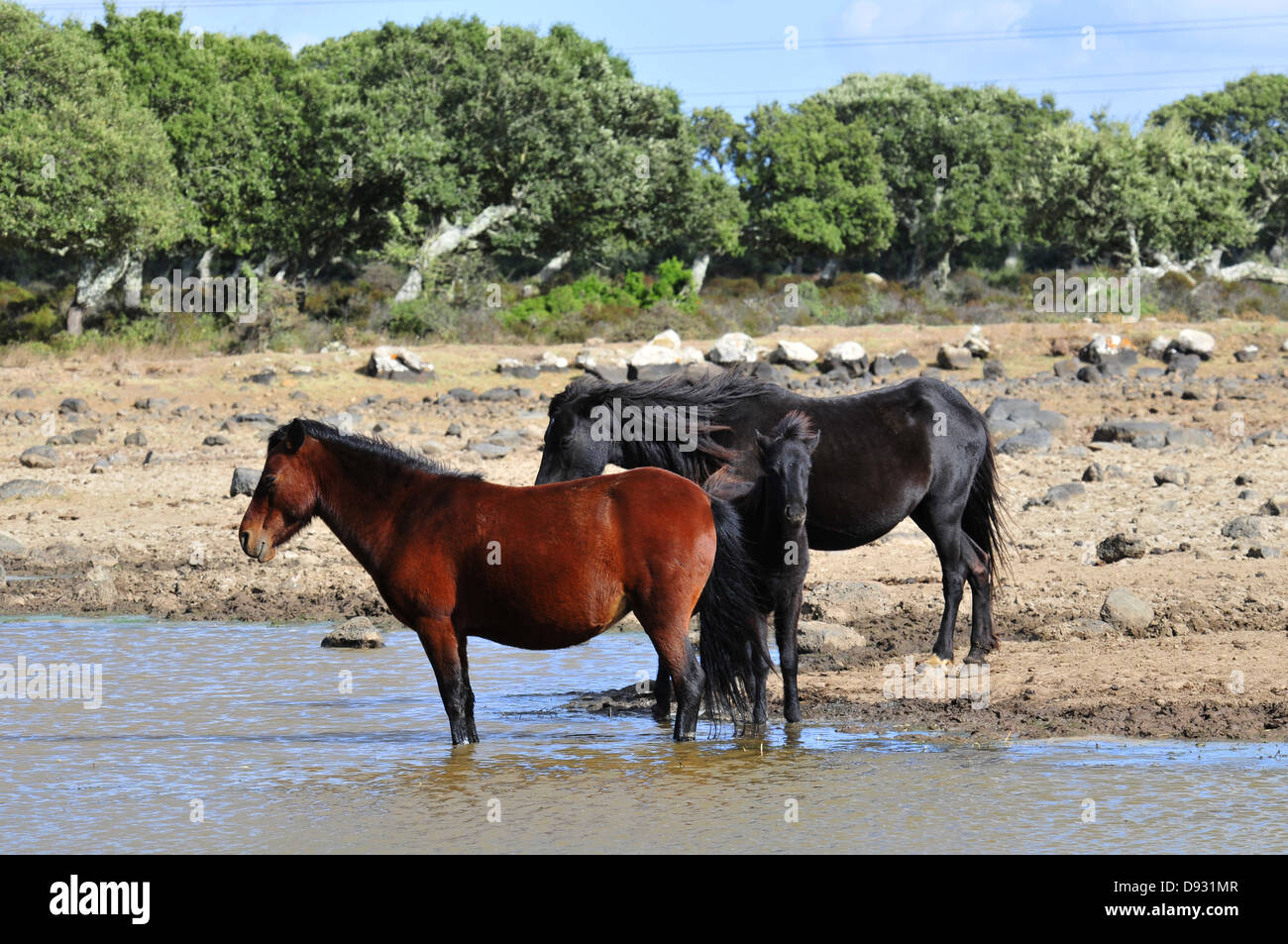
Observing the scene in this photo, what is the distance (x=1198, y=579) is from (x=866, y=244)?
187ft

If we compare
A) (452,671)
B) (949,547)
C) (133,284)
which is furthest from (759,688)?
(133,284)

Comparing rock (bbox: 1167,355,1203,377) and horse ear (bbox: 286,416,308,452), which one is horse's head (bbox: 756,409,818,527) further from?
rock (bbox: 1167,355,1203,377)

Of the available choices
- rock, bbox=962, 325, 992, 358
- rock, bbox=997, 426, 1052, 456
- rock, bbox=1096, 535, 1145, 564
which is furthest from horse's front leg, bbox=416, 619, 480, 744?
rock, bbox=962, 325, 992, 358

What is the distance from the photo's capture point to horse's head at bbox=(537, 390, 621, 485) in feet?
29.0

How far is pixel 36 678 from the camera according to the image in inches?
380

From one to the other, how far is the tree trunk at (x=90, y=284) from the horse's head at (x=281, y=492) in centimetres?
2887

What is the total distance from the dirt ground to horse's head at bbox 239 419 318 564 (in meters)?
3.21

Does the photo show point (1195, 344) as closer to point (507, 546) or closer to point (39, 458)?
point (39, 458)

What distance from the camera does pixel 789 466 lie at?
307 inches

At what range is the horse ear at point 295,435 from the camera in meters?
7.63

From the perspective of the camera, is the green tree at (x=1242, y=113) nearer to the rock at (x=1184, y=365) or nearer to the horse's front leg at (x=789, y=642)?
the rock at (x=1184, y=365)

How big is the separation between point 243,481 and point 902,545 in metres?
7.45

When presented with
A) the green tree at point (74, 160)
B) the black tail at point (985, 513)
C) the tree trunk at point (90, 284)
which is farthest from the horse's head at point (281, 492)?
the tree trunk at point (90, 284)
